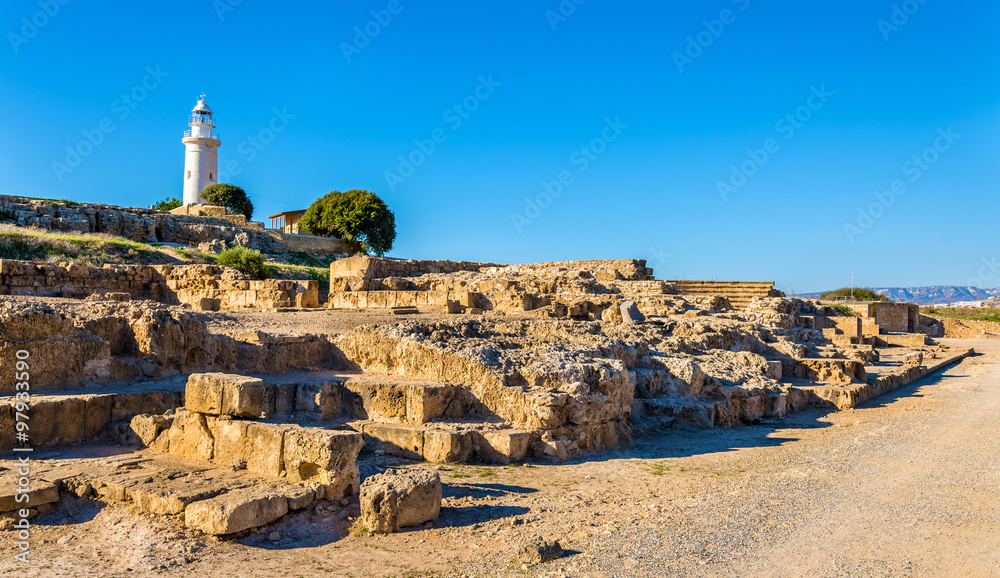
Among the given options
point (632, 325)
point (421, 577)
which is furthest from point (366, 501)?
point (632, 325)

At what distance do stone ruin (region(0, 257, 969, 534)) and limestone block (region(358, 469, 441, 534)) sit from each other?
19.9 inches

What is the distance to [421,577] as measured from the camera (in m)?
4.09

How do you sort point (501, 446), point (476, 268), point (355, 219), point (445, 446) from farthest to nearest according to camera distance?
point (355, 219) < point (476, 268) < point (501, 446) < point (445, 446)

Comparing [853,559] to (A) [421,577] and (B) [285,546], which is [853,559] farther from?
(B) [285,546]

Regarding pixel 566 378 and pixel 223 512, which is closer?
pixel 223 512

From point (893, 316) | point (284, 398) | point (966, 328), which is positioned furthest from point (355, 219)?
point (284, 398)

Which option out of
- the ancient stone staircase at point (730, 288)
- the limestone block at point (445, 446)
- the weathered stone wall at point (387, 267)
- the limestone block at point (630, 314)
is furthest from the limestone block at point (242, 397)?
the ancient stone staircase at point (730, 288)

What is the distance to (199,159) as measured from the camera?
51.9 m

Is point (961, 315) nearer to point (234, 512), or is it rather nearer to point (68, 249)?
point (68, 249)

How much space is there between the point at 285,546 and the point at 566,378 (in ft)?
12.4

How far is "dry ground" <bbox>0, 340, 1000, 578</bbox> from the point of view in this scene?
4.24 meters

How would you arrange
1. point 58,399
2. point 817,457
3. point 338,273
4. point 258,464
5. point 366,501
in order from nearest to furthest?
point 366,501
point 258,464
point 58,399
point 817,457
point 338,273

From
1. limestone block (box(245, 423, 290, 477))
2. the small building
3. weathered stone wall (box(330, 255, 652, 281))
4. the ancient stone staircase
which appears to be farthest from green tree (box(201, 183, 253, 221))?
limestone block (box(245, 423, 290, 477))

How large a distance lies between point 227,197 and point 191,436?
145ft
